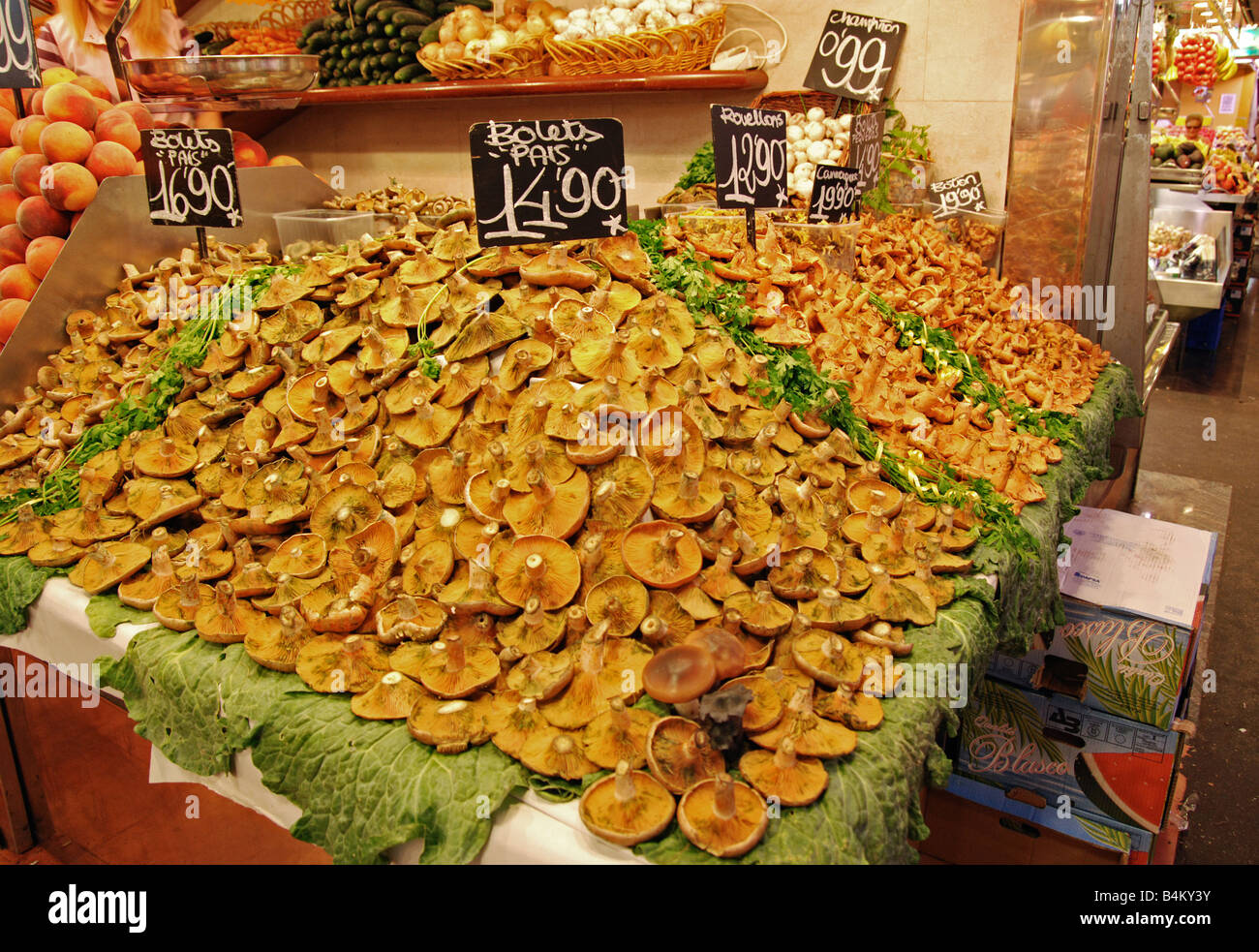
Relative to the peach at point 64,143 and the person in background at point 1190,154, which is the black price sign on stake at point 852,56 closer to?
the peach at point 64,143

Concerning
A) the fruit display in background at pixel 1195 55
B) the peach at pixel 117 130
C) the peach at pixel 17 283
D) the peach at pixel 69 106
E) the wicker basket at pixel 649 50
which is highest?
the fruit display in background at pixel 1195 55

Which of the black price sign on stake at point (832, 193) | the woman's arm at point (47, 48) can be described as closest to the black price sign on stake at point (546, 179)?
the black price sign on stake at point (832, 193)

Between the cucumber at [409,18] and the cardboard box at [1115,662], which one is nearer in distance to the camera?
the cardboard box at [1115,662]

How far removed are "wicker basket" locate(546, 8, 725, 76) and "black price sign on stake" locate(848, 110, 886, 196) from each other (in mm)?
1590

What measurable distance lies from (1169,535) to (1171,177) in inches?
352

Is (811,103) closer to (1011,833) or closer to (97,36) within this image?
(1011,833)

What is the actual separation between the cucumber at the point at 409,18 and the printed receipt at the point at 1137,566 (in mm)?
5177

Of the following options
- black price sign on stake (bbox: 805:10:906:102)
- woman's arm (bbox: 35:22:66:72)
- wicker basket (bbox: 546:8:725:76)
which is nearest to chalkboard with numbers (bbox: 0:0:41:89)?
woman's arm (bbox: 35:22:66:72)

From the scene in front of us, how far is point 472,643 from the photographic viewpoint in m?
1.51

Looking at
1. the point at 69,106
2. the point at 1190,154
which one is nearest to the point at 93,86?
the point at 69,106

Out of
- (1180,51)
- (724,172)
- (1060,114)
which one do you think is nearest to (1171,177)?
(1180,51)

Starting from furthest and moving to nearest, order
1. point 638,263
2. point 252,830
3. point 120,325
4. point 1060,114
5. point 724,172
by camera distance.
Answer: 1. point 1060,114
2. point 120,325
3. point 724,172
4. point 638,263
5. point 252,830

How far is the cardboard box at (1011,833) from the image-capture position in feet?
7.77
